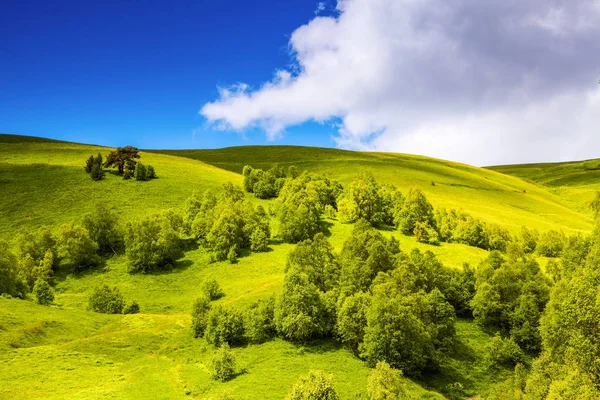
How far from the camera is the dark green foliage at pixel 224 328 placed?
174 ft

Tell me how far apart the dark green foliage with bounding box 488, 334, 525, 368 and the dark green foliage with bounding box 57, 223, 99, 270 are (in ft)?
246

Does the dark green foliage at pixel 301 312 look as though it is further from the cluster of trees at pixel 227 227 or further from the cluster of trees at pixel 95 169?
the cluster of trees at pixel 95 169

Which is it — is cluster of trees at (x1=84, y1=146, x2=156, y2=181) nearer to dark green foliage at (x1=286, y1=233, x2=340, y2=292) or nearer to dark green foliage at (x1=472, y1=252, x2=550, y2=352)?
dark green foliage at (x1=286, y1=233, x2=340, y2=292)

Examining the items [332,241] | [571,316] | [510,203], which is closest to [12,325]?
[332,241]

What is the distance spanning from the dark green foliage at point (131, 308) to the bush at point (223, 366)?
25646 mm

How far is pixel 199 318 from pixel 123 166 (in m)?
86.4

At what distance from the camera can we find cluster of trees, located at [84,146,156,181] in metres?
121

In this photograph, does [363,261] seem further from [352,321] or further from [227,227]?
[227,227]

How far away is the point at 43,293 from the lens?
2618 inches

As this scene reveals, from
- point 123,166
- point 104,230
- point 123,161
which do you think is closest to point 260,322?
point 104,230

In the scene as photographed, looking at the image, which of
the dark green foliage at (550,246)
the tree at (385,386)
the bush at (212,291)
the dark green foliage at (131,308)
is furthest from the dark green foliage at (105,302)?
the dark green foliage at (550,246)

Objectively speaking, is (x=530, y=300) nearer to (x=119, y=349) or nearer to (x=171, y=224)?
(x=119, y=349)

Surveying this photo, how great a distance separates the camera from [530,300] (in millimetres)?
59594

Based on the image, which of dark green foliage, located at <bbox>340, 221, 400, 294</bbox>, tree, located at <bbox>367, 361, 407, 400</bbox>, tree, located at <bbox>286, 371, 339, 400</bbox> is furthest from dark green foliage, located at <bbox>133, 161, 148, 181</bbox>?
tree, located at <bbox>367, 361, 407, 400</bbox>
